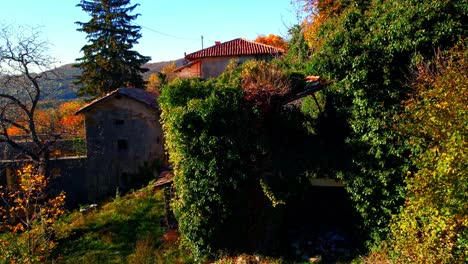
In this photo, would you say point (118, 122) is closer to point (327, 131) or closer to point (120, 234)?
point (120, 234)

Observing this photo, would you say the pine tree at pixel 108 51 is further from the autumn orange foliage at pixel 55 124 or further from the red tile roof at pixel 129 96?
the red tile roof at pixel 129 96

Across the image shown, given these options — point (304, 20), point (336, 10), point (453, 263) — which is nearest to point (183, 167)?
point (453, 263)

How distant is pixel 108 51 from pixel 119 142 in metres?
12.8

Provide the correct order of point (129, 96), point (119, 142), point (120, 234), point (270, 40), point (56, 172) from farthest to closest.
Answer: point (270, 40) < point (119, 142) < point (129, 96) < point (56, 172) < point (120, 234)

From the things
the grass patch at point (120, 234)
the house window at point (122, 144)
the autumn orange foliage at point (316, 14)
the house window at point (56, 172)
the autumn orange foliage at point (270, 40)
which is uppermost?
the autumn orange foliage at point (270, 40)

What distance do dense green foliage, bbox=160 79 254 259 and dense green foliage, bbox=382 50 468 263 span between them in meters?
4.66

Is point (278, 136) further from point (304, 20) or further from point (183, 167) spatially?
point (304, 20)

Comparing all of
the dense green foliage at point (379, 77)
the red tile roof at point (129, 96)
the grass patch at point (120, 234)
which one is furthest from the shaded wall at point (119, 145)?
the dense green foliage at point (379, 77)

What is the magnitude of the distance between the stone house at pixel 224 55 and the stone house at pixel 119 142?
1141cm

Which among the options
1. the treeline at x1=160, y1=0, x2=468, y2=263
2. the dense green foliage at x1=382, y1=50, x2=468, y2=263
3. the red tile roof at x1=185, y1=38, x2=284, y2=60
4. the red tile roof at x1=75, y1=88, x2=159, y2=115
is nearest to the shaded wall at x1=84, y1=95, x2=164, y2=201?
the red tile roof at x1=75, y1=88, x2=159, y2=115

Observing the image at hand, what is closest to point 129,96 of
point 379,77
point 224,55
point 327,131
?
point 327,131

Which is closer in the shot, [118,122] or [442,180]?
[442,180]

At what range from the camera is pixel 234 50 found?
31953mm

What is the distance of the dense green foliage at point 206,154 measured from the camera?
37.5 feet
